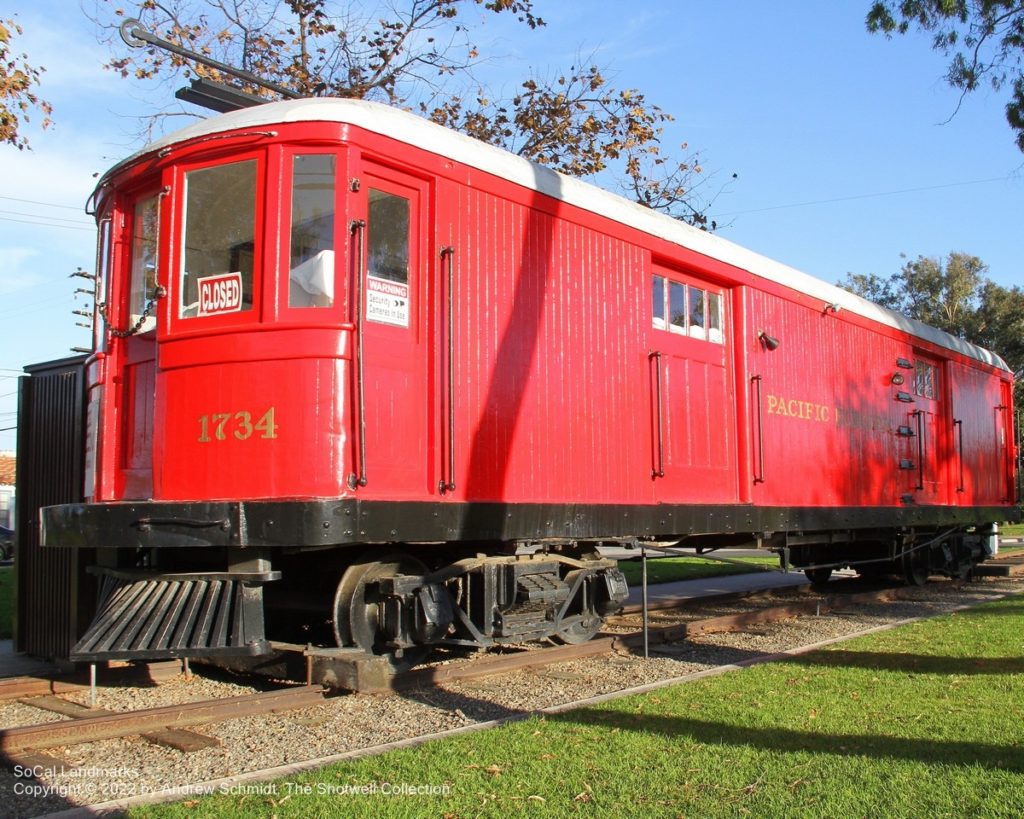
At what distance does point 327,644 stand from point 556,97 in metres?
10.9

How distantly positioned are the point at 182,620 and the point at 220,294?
1893 millimetres

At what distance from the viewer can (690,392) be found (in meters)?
8.17

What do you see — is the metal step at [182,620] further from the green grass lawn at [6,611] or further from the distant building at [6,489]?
the distant building at [6,489]

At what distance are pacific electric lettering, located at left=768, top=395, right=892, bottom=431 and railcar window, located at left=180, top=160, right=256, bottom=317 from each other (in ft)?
17.8

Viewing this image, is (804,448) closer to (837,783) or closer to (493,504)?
(493,504)

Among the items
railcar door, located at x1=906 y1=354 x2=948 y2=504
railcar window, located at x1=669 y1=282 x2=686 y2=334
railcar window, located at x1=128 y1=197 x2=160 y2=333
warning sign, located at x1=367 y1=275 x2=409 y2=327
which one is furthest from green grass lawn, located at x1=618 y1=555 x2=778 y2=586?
railcar window, located at x1=128 y1=197 x2=160 y2=333

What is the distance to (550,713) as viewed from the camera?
5.35 metres

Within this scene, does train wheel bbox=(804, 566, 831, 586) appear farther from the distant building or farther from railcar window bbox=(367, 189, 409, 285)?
the distant building

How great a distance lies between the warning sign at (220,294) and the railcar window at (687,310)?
357 cm

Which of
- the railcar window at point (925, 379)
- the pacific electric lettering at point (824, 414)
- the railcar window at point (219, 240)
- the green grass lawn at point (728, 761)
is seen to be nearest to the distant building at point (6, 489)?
the railcar window at point (925, 379)

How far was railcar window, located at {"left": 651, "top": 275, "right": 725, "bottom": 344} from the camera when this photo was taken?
8.02m

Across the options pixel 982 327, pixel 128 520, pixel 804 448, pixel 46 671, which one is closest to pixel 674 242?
pixel 804 448

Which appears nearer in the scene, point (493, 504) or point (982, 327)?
point (493, 504)

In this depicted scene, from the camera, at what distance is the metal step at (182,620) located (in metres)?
5.12
